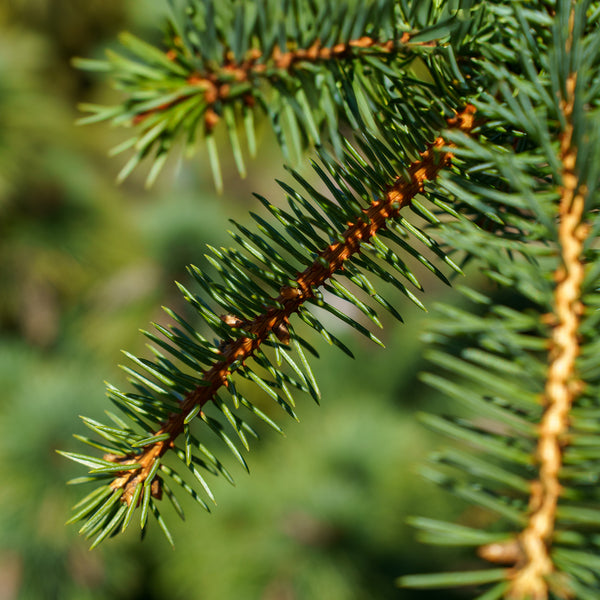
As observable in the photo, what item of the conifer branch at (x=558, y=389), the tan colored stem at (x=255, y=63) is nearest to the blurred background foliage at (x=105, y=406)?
the tan colored stem at (x=255, y=63)

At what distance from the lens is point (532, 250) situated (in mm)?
180

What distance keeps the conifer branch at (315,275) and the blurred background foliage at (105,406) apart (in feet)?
1.54

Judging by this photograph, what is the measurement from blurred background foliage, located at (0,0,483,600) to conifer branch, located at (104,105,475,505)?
0.47 metres

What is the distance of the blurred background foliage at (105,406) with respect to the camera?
73 centimetres

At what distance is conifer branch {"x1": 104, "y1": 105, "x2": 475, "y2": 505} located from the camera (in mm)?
224

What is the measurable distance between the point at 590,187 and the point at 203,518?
34.1 inches

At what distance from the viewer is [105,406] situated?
29.9 inches

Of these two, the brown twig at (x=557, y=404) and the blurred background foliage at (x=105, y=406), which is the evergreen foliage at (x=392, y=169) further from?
the blurred background foliage at (x=105, y=406)

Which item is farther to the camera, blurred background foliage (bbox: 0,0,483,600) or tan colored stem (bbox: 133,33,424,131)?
blurred background foliage (bbox: 0,0,483,600)

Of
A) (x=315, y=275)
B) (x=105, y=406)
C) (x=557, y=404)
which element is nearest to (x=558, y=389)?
(x=557, y=404)

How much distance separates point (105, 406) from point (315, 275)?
63 centimetres

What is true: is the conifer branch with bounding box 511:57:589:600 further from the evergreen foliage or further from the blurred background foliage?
the blurred background foliage

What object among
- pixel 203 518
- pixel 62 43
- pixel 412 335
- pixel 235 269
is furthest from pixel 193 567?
pixel 62 43

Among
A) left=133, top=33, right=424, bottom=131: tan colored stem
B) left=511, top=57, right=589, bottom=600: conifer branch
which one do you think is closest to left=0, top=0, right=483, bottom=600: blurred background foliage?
left=133, top=33, right=424, bottom=131: tan colored stem
